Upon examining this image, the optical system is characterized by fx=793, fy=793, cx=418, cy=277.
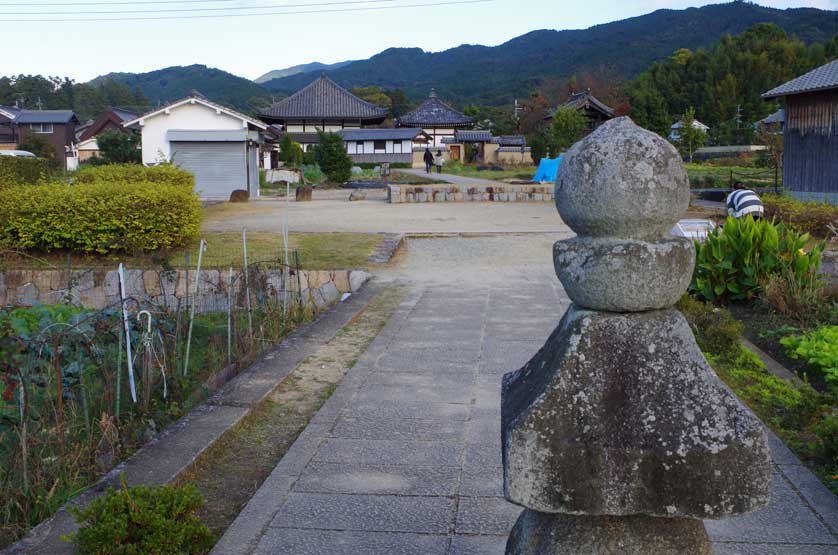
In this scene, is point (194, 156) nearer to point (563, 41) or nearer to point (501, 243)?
point (501, 243)

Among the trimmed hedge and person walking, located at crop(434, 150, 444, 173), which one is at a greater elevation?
person walking, located at crop(434, 150, 444, 173)

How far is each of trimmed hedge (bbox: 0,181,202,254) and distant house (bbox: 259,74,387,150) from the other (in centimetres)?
4360

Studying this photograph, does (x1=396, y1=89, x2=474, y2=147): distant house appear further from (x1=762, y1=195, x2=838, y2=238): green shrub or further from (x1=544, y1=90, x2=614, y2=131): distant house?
(x1=762, y1=195, x2=838, y2=238): green shrub

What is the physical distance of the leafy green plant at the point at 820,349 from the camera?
5558 mm

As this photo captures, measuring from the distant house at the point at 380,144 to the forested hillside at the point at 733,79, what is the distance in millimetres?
17190

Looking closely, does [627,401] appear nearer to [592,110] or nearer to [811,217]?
[811,217]

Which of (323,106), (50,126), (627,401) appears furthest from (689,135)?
(50,126)

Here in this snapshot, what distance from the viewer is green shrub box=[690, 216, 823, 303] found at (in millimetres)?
8375

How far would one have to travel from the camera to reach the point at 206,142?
29172 millimetres

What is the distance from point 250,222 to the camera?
19.4 m

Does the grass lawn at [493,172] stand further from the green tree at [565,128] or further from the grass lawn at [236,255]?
the grass lawn at [236,255]

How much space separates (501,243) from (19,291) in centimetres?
827

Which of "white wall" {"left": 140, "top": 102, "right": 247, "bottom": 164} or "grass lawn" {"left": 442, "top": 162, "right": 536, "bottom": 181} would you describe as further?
"grass lawn" {"left": 442, "top": 162, "right": 536, "bottom": 181}

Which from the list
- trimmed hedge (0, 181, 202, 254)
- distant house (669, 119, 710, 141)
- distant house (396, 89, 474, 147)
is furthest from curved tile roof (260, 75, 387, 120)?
trimmed hedge (0, 181, 202, 254)
